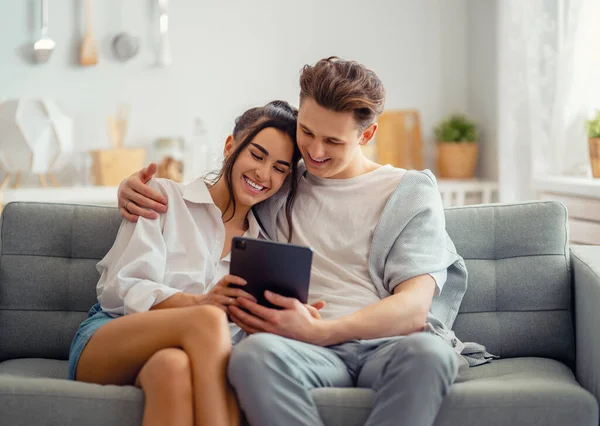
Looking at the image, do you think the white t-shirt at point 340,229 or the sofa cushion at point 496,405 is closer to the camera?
the sofa cushion at point 496,405

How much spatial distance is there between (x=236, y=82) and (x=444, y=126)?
117 cm

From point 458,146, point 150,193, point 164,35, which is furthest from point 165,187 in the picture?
point 458,146

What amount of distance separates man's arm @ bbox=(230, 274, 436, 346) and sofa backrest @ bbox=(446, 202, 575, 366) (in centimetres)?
31

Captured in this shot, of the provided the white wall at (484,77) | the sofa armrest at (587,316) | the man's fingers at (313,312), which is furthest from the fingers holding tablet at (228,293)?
the white wall at (484,77)

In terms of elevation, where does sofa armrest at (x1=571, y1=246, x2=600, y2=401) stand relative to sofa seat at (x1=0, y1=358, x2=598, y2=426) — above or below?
above

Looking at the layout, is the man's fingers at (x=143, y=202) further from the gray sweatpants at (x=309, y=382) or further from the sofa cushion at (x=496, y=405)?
the sofa cushion at (x=496, y=405)

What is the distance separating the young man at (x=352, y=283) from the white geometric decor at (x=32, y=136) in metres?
2.13

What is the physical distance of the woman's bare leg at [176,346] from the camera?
1665 mm

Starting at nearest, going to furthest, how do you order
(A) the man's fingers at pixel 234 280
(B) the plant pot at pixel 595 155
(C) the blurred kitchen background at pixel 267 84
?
(A) the man's fingers at pixel 234 280, (B) the plant pot at pixel 595 155, (C) the blurred kitchen background at pixel 267 84

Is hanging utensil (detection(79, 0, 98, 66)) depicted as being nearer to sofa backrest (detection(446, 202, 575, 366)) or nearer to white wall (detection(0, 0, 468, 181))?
white wall (detection(0, 0, 468, 181))

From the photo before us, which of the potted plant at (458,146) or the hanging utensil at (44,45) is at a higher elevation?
the hanging utensil at (44,45)

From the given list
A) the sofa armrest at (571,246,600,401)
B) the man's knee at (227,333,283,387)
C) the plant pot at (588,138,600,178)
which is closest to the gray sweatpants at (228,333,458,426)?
the man's knee at (227,333,283,387)

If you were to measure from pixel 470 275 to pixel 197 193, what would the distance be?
78cm

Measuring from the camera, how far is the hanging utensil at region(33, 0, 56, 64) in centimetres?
419
